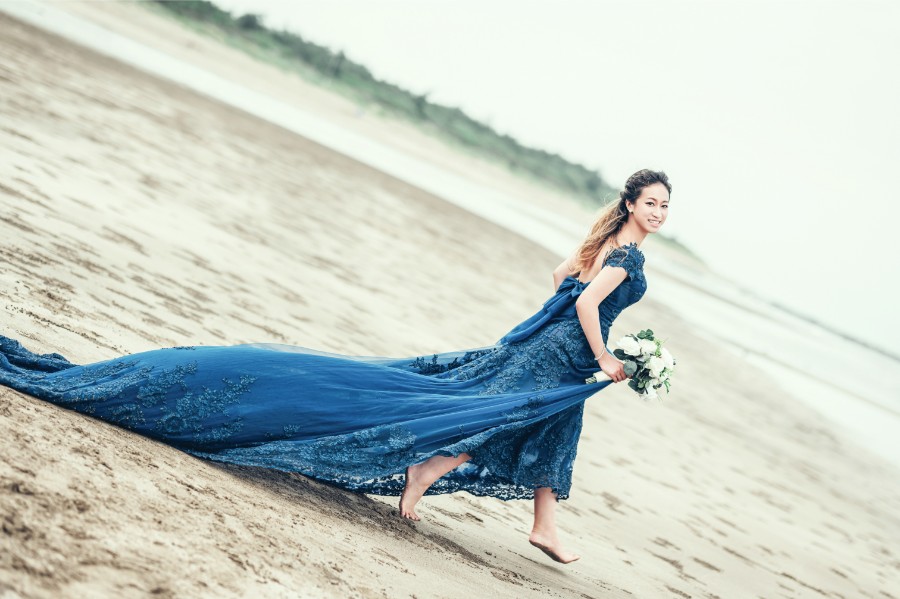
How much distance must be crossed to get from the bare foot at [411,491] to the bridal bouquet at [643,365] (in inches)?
34.3

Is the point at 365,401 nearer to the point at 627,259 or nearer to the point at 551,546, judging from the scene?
the point at 551,546

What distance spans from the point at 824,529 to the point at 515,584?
5.26 meters

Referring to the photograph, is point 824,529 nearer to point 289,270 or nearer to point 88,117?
point 289,270

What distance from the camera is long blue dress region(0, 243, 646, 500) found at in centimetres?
364

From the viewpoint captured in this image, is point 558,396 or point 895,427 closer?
point 558,396

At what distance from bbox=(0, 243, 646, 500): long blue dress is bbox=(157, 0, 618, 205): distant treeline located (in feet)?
148

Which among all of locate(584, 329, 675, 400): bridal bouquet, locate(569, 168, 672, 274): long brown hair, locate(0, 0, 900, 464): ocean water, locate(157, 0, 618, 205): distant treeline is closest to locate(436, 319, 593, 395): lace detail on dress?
locate(584, 329, 675, 400): bridal bouquet

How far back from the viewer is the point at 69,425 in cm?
330

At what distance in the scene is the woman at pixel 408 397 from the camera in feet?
12.0

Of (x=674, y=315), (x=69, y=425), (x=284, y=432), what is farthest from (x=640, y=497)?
(x=674, y=315)

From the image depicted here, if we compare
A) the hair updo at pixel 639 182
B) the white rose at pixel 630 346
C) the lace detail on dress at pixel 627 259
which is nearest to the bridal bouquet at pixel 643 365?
the white rose at pixel 630 346

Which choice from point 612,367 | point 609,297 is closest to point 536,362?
point 612,367

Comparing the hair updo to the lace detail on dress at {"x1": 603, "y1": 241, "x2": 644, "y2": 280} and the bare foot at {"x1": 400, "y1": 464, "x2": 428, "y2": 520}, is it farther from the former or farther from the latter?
the bare foot at {"x1": 400, "y1": 464, "x2": 428, "y2": 520}

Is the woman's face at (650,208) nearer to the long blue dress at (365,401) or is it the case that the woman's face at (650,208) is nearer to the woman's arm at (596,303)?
the long blue dress at (365,401)
